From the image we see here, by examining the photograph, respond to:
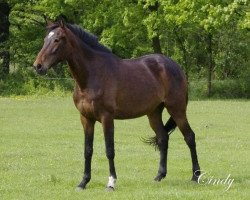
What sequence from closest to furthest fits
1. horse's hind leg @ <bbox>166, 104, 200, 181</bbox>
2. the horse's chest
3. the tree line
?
the horse's chest, horse's hind leg @ <bbox>166, 104, 200, 181</bbox>, the tree line

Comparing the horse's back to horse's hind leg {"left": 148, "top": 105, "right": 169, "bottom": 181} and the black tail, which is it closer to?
horse's hind leg {"left": 148, "top": 105, "right": 169, "bottom": 181}

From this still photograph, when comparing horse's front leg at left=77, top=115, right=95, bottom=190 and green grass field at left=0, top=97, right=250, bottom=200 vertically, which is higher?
horse's front leg at left=77, top=115, right=95, bottom=190

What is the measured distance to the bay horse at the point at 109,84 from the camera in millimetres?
10836

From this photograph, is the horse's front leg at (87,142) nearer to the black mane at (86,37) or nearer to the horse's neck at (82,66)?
the horse's neck at (82,66)

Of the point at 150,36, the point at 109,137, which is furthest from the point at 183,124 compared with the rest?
the point at 150,36

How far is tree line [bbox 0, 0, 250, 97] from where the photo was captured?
42844mm

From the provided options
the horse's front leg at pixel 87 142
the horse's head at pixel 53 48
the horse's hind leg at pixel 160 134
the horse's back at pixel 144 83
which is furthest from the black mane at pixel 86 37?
the horse's hind leg at pixel 160 134

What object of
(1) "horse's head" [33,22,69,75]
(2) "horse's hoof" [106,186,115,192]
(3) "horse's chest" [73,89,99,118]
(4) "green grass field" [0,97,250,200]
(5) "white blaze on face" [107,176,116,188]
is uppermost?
(1) "horse's head" [33,22,69,75]

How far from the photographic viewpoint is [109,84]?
36.4ft

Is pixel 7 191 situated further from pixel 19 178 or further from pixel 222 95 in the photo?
pixel 222 95

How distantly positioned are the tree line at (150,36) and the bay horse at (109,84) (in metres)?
28.8

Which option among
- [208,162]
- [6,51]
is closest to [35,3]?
[6,51]

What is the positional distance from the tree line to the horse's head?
2997 cm

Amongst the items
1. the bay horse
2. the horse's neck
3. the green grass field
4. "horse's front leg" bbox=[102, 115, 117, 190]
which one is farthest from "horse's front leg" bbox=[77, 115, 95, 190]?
the horse's neck
